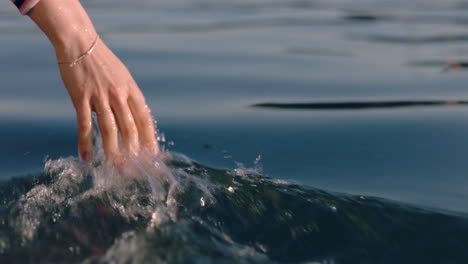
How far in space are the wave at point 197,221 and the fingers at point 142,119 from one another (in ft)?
0.27

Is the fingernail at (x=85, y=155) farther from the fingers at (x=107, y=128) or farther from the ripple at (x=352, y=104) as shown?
the ripple at (x=352, y=104)

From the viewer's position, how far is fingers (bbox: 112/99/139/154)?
8.75 feet

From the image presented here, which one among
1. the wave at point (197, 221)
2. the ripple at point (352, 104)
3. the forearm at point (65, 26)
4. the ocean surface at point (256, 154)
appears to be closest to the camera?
the wave at point (197, 221)

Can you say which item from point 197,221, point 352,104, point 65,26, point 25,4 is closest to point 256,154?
point 197,221

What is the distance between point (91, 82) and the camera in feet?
8.75

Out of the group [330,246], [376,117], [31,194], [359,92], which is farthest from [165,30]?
[330,246]

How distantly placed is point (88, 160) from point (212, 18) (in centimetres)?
565

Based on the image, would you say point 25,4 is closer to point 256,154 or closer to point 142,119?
point 142,119

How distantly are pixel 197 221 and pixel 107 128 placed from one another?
1.40 feet

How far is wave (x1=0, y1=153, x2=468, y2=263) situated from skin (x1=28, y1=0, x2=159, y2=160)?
0.13m

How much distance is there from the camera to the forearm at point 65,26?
2668 millimetres

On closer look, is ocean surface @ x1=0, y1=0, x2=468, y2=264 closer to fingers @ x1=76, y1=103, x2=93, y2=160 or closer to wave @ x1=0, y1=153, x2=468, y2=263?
wave @ x1=0, y1=153, x2=468, y2=263

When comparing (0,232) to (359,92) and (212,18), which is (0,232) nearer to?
(359,92)

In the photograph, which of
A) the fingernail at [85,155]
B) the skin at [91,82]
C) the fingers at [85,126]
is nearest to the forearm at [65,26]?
the skin at [91,82]
